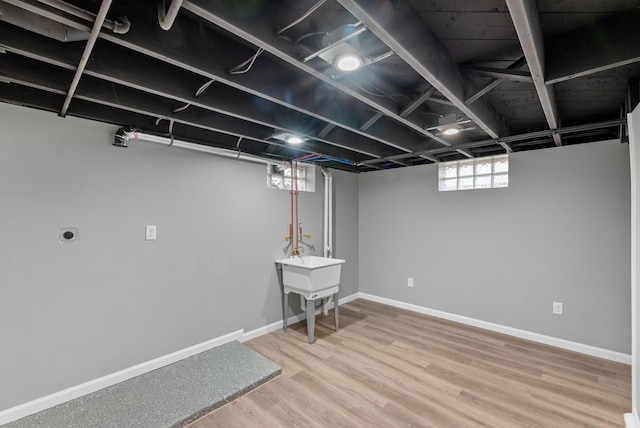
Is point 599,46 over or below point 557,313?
over

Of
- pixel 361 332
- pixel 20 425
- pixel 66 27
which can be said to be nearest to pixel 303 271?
pixel 361 332

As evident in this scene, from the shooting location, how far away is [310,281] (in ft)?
9.90

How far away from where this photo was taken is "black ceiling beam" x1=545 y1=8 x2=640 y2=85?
1.35 meters

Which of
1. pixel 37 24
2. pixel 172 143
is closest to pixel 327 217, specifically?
pixel 172 143

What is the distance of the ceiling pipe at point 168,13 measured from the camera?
3.36ft

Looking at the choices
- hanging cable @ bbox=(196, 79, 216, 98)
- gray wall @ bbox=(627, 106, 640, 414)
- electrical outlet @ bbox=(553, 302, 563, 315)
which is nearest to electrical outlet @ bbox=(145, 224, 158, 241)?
hanging cable @ bbox=(196, 79, 216, 98)

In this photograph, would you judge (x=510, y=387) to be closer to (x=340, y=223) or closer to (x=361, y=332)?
(x=361, y=332)

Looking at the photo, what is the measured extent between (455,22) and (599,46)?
2.44 ft

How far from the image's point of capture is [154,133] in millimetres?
2453

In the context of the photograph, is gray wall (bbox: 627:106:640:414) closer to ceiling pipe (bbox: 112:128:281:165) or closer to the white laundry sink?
the white laundry sink

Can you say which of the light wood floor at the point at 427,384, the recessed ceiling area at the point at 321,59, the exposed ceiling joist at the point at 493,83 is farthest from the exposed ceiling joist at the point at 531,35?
the light wood floor at the point at 427,384

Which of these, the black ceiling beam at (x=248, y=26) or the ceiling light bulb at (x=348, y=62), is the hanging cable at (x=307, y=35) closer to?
the black ceiling beam at (x=248, y=26)

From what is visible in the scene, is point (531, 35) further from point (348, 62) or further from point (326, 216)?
point (326, 216)

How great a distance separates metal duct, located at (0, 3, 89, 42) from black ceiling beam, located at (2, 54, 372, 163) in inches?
21.7
